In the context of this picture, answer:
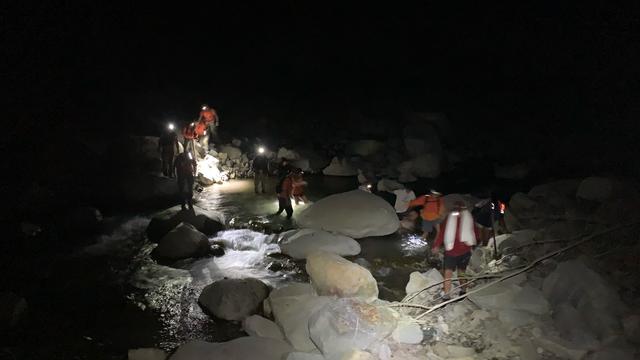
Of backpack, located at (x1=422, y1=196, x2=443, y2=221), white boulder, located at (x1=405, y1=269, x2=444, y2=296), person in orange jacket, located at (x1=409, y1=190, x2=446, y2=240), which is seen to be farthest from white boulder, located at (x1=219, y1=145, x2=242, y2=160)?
white boulder, located at (x1=405, y1=269, x2=444, y2=296)

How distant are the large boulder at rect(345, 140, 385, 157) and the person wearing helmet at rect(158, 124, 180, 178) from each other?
427 inches

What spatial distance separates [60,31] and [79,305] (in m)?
22.5

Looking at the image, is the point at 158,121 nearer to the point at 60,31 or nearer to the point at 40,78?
the point at 40,78

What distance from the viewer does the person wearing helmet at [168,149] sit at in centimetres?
1418

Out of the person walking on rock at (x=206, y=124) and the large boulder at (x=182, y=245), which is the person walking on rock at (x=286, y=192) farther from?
the person walking on rock at (x=206, y=124)

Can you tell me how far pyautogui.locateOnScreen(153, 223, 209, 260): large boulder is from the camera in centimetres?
932

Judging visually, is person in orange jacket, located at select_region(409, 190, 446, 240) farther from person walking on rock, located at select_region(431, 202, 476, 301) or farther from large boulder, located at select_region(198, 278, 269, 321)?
large boulder, located at select_region(198, 278, 269, 321)

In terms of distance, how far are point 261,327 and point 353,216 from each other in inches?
191

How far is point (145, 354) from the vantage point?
19.3 feet

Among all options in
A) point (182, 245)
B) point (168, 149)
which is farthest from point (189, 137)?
point (182, 245)

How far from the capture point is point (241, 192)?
14.8 metres

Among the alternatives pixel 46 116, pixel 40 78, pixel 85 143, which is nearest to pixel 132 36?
pixel 40 78

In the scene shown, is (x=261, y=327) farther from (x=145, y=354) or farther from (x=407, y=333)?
(x=407, y=333)

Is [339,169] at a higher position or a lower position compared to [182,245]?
lower
